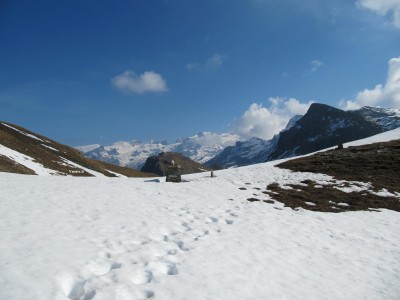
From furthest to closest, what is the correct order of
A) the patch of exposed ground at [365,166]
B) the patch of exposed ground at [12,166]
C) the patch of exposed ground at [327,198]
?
the patch of exposed ground at [12,166] < the patch of exposed ground at [365,166] < the patch of exposed ground at [327,198]

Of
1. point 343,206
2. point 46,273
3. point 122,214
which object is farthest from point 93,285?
point 343,206

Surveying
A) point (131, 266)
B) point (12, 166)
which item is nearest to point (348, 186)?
point (131, 266)

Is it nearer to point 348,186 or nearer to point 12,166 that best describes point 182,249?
point 348,186

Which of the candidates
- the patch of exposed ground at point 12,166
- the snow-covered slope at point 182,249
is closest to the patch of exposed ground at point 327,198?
the snow-covered slope at point 182,249

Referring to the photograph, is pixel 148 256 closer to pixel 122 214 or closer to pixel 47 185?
pixel 122 214

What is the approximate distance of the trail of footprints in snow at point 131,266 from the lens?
771 cm

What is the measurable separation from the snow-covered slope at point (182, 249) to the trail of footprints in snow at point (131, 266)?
3 centimetres

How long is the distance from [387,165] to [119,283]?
37.4 metres

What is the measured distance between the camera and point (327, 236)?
50.2ft

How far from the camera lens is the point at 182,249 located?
11.2 metres

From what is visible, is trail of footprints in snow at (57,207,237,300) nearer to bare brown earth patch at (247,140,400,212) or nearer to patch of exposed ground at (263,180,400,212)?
patch of exposed ground at (263,180,400,212)

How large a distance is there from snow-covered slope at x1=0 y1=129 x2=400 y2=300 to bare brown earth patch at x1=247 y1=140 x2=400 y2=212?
260cm

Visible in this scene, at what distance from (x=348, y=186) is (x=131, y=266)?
2469 cm

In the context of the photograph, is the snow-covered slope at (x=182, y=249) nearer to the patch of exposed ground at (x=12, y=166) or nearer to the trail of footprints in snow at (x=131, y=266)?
the trail of footprints in snow at (x=131, y=266)
